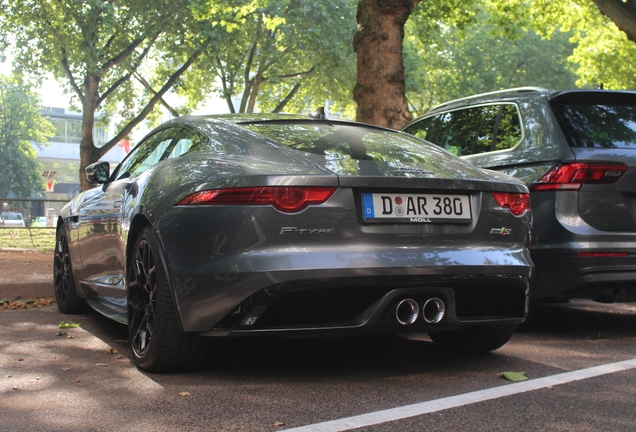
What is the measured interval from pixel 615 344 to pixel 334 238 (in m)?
2.64

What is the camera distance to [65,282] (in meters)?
7.02

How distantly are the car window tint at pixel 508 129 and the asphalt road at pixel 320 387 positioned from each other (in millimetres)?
Answer: 1480

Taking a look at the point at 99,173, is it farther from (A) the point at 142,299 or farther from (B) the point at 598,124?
(B) the point at 598,124

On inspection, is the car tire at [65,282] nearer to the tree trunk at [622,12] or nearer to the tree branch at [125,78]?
the tree trunk at [622,12]

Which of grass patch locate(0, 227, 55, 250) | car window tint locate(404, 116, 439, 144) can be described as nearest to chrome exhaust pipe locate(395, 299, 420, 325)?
car window tint locate(404, 116, 439, 144)

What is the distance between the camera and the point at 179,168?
4555 millimetres

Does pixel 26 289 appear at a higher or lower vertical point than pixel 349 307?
lower

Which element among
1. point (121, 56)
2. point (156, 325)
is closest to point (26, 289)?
point (156, 325)

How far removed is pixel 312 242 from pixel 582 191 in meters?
2.54

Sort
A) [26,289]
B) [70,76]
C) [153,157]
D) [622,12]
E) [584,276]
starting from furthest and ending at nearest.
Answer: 1. [70,76]
2. [622,12]
3. [26,289]
4. [584,276]
5. [153,157]

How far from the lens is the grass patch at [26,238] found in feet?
64.6

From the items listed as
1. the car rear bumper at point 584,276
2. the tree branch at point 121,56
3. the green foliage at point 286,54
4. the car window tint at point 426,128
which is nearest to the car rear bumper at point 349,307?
the car rear bumper at point 584,276

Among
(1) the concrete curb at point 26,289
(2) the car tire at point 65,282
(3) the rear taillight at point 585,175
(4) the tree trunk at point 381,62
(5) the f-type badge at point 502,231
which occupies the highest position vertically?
(4) the tree trunk at point 381,62

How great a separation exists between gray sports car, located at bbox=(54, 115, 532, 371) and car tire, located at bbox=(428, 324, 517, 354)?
0.44 meters
